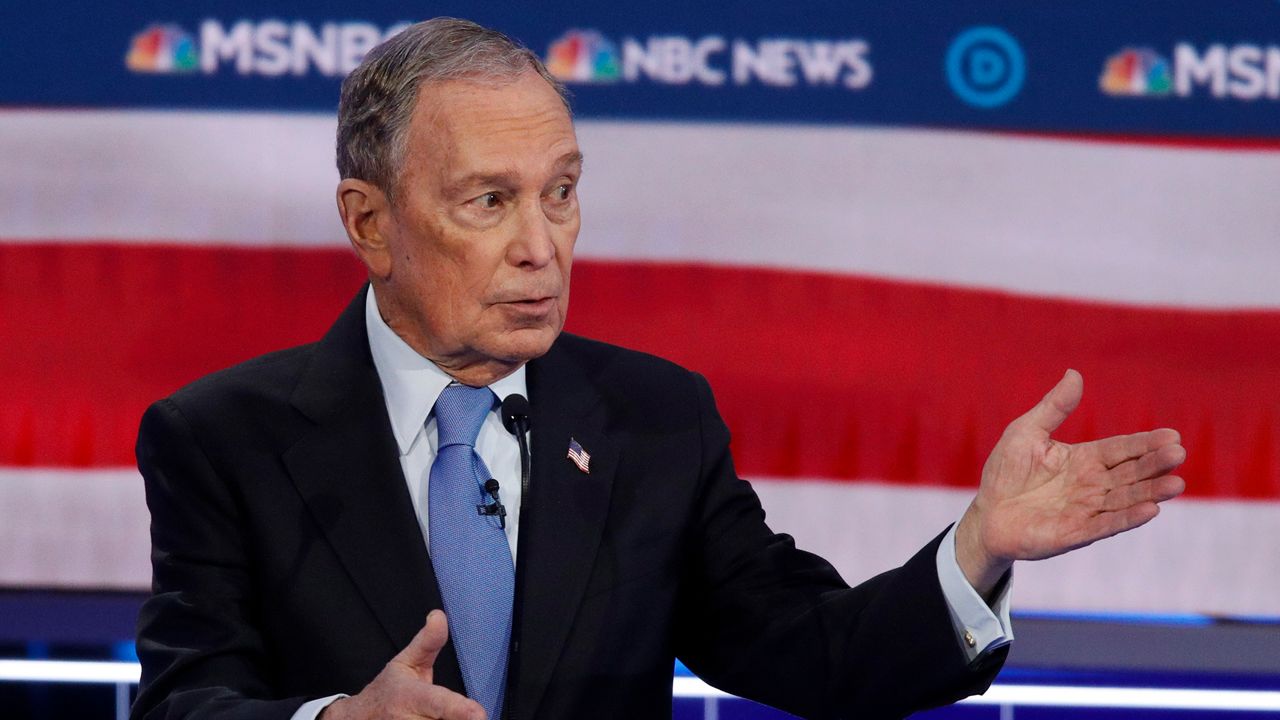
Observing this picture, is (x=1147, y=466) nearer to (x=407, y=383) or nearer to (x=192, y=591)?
(x=407, y=383)

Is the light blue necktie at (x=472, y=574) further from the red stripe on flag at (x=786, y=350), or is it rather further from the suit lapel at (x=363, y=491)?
the red stripe on flag at (x=786, y=350)

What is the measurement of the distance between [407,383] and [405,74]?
0.35 meters

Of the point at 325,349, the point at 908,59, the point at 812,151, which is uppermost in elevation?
the point at 908,59

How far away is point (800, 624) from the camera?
161 cm

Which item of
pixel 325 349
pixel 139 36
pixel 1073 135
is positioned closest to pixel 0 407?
pixel 139 36

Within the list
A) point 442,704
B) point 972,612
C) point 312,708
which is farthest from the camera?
point 972,612

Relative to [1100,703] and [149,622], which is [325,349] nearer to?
[149,622]

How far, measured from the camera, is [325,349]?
1.71 meters

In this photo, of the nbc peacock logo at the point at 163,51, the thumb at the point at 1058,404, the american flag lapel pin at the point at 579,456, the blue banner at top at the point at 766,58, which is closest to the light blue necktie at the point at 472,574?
the american flag lapel pin at the point at 579,456

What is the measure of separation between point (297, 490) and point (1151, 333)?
1.63m

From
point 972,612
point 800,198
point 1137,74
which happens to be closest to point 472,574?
point 972,612

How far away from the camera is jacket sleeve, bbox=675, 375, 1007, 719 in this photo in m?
1.49

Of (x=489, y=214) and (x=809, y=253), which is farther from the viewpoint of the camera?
(x=809, y=253)

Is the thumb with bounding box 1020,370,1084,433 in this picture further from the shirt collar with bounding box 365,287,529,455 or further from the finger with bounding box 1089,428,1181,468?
the shirt collar with bounding box 365,287,529,455
